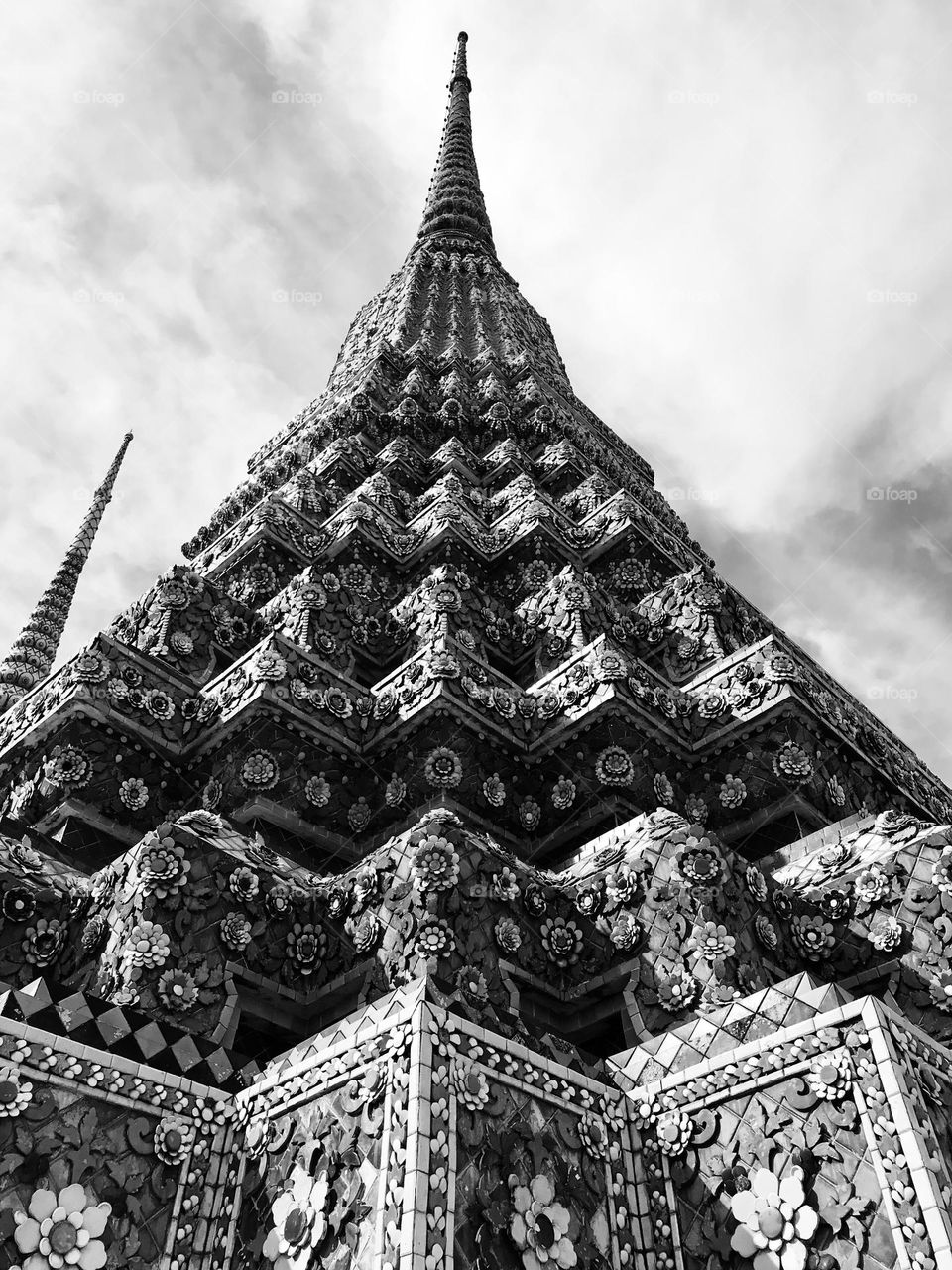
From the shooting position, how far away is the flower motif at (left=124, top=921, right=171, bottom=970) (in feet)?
23.6

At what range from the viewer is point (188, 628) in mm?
13352

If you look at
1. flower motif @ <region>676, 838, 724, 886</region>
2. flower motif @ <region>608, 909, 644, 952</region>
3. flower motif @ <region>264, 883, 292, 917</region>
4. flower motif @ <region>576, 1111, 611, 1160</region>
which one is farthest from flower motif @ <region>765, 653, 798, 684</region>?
flower motif @ <region>576, 1111, 611, 1160</region>

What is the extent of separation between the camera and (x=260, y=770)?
10.6 m

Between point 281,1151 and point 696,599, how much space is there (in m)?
9.96

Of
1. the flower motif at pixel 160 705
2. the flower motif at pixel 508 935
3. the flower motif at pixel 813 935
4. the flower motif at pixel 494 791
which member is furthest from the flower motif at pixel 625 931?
the flower motif at pixel 160 705

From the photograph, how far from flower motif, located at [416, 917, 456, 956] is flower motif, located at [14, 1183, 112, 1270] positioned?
2.77 meters

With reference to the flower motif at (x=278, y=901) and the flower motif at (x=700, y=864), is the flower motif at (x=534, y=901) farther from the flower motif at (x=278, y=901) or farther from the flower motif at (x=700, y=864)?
the flower motif at (x=278, y=901)

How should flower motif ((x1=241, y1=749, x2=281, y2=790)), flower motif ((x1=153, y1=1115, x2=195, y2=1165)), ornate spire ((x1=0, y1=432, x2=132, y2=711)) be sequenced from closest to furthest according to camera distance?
flower motif ((x1=153, y1=1115, x2=195, y2=1165))
flower motif ((x1=241, y1=749, x2=281, y2=790))
ornate spire ((x1=0, y1=432, x2=132, y2=711))

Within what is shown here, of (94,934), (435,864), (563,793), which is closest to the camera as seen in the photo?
(94,934)

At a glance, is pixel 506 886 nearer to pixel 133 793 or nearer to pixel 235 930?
pixel 235 930

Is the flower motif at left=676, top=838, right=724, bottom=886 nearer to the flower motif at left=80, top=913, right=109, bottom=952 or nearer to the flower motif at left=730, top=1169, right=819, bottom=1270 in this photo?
the flower motif at left=730, top=1169, right=819, bottom=1270

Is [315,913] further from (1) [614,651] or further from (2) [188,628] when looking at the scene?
(2) [188,628]

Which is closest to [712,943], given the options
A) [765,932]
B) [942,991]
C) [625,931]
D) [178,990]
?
[765,932]

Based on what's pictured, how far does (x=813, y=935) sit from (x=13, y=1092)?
225 inches
